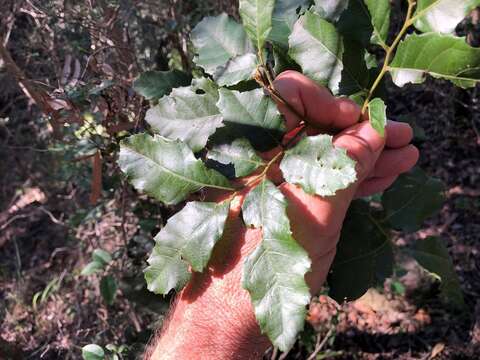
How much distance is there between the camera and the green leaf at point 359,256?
123cm

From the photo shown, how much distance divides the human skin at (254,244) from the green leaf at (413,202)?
371mm

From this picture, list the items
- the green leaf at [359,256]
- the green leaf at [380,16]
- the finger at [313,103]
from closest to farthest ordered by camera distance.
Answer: the green leaf at [380,16], the finger at [313,103], the green leaf at [359,256]

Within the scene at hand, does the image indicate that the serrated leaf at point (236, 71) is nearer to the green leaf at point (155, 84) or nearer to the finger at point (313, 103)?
the finger at point (313, 103)

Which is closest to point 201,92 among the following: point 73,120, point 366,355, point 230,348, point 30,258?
point 73,120

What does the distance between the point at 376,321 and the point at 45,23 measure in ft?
6.50

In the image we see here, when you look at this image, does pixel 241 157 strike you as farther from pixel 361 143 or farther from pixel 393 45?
pixel 393 45

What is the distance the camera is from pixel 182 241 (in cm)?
93

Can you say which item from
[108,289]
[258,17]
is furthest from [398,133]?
[108,289]

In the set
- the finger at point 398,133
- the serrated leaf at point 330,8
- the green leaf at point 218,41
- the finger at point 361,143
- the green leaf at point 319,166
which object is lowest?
the finger at point 398,133

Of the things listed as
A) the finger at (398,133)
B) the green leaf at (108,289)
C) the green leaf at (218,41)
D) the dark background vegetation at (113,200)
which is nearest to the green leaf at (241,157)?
the green leaf at (218,41)

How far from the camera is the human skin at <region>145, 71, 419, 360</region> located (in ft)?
3.18

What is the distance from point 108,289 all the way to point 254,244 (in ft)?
3.94

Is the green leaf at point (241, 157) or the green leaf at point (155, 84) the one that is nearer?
the green leaf at point (241, 157)

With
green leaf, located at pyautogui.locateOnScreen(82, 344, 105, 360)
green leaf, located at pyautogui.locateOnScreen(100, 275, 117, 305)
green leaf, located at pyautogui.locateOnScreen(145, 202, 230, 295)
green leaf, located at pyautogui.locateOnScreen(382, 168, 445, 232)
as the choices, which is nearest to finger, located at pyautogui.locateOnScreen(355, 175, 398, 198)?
green leaf, located at pyautogui.locateOnScreen(382, 168, 445, 232)
